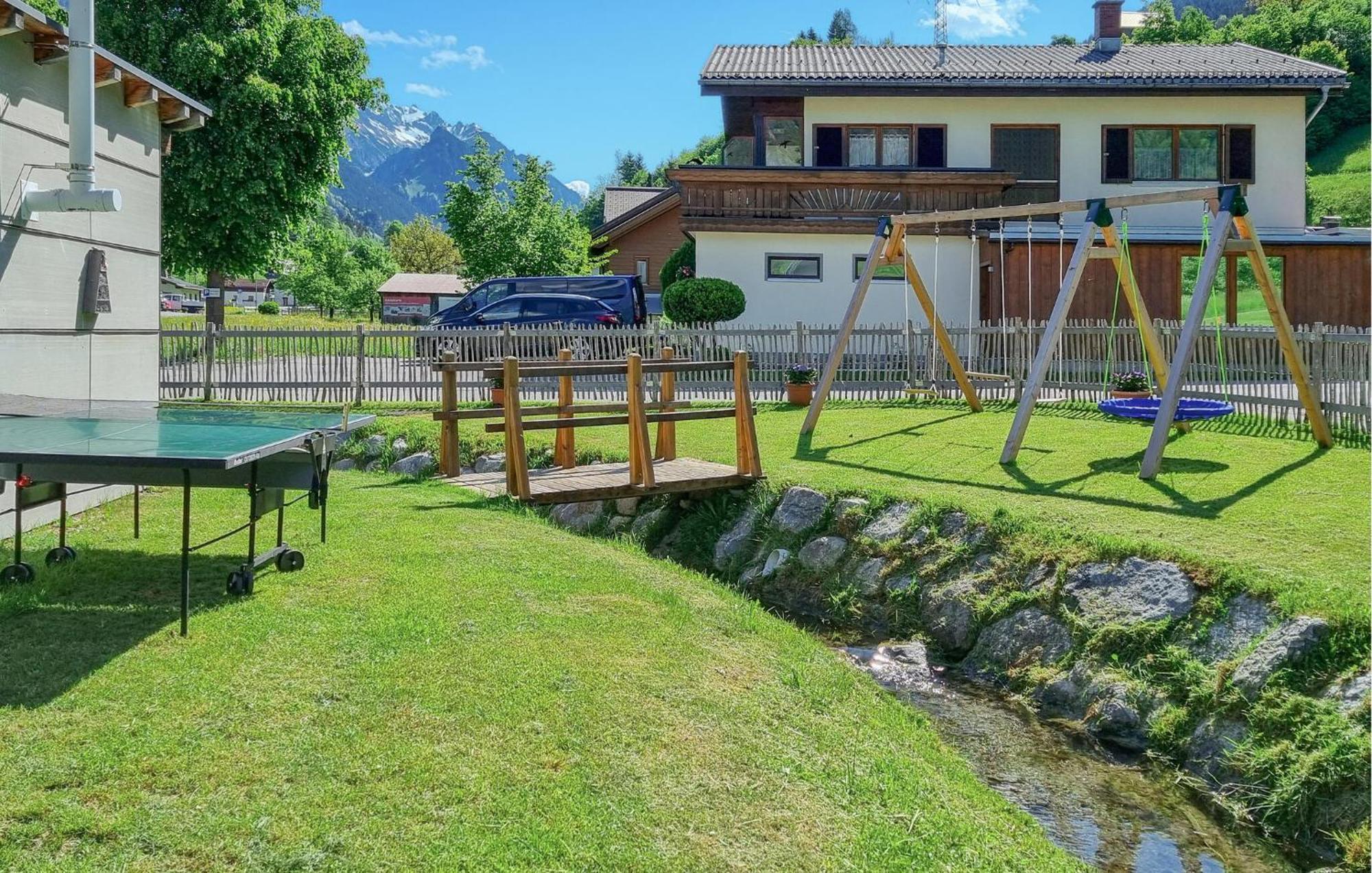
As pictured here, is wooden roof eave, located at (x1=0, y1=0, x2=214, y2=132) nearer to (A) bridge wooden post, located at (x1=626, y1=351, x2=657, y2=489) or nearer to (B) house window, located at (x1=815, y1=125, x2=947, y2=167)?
(A) bridge wooden post, located at (x1=626, y1=351, x2=657, y2=489)

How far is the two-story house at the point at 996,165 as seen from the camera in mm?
25000

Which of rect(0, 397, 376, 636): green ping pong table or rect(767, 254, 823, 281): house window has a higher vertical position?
rect(767, 254, 823, 281): house window

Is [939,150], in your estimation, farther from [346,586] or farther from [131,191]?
[346,586]

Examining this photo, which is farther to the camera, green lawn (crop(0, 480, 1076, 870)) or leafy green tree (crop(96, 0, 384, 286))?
leafy green tree (crop(96, 0, 384, 286))

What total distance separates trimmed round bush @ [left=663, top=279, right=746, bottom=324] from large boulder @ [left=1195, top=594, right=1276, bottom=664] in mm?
18764

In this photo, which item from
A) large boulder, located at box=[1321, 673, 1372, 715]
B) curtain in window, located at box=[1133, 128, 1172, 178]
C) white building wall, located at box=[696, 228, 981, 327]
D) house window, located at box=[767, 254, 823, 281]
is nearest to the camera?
large boulder, located at box=[1321, 673, 1372, 715]

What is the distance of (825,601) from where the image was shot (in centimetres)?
954

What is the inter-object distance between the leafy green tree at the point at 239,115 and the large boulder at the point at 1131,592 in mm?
24665

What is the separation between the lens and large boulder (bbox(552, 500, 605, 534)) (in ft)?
40.6

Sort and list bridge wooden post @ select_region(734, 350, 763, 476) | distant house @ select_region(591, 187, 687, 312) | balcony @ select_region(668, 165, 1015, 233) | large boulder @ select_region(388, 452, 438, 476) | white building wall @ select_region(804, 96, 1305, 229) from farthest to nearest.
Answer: distant house @ select_region(591, 187, 687, 312)
white building wall @ select_region(804, 96, 1305, 229)
balcony @ select_region(668, 165, 1015, 233)
large boulder @ select_region(388, 452, 438, 476)
bridge wooden post @ select_region(734, 350, 763, 476)

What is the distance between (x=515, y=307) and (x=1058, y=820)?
2082cm

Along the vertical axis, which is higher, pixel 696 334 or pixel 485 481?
pixel 696 334

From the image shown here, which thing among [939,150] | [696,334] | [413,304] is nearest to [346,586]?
[696,334]

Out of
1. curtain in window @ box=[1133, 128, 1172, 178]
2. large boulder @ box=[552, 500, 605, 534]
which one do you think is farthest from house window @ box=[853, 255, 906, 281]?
large boulder @ box=[552, 500, 605, 534]
